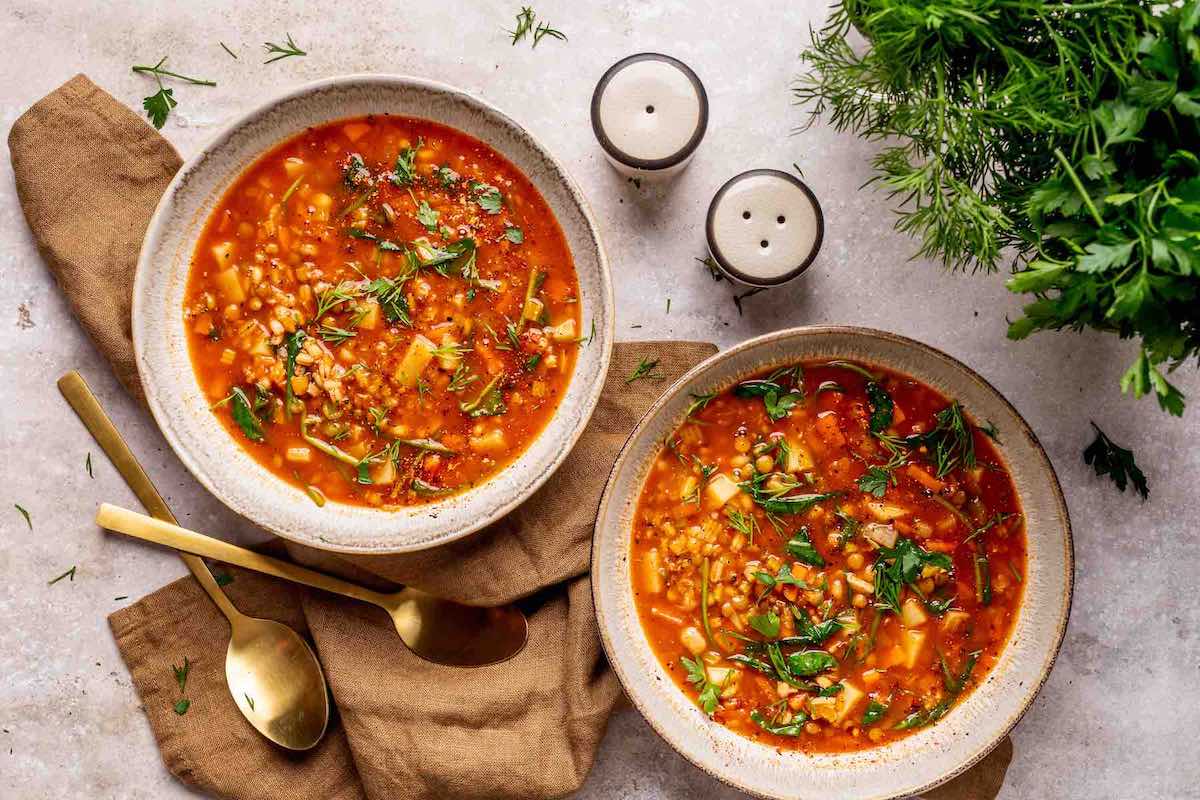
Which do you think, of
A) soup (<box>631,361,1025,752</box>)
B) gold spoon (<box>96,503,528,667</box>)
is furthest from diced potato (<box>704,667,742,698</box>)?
gold spoon (<box>96,503,528,667</box>)

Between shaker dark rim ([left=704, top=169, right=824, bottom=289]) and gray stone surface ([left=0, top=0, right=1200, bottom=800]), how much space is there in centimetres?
19

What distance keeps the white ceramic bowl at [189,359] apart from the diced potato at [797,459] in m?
0.75

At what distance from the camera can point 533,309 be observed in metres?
3.63

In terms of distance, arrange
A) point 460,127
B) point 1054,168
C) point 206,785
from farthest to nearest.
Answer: point 206,785 < point 460,127 < point 1054,168

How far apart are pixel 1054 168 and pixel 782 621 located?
5.98 feet

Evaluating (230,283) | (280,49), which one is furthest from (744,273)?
(280,49)

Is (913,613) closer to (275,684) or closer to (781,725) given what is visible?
(781,725)

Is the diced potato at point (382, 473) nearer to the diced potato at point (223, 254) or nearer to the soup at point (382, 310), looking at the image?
the soup at point (382, 310)

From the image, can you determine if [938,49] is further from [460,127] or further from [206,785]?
[206,785]

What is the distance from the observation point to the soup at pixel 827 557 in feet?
11.9

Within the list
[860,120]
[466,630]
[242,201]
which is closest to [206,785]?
[466,630]

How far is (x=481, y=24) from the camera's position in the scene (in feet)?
12.7

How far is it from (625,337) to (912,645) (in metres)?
1.61

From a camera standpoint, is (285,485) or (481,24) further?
(481,24)
